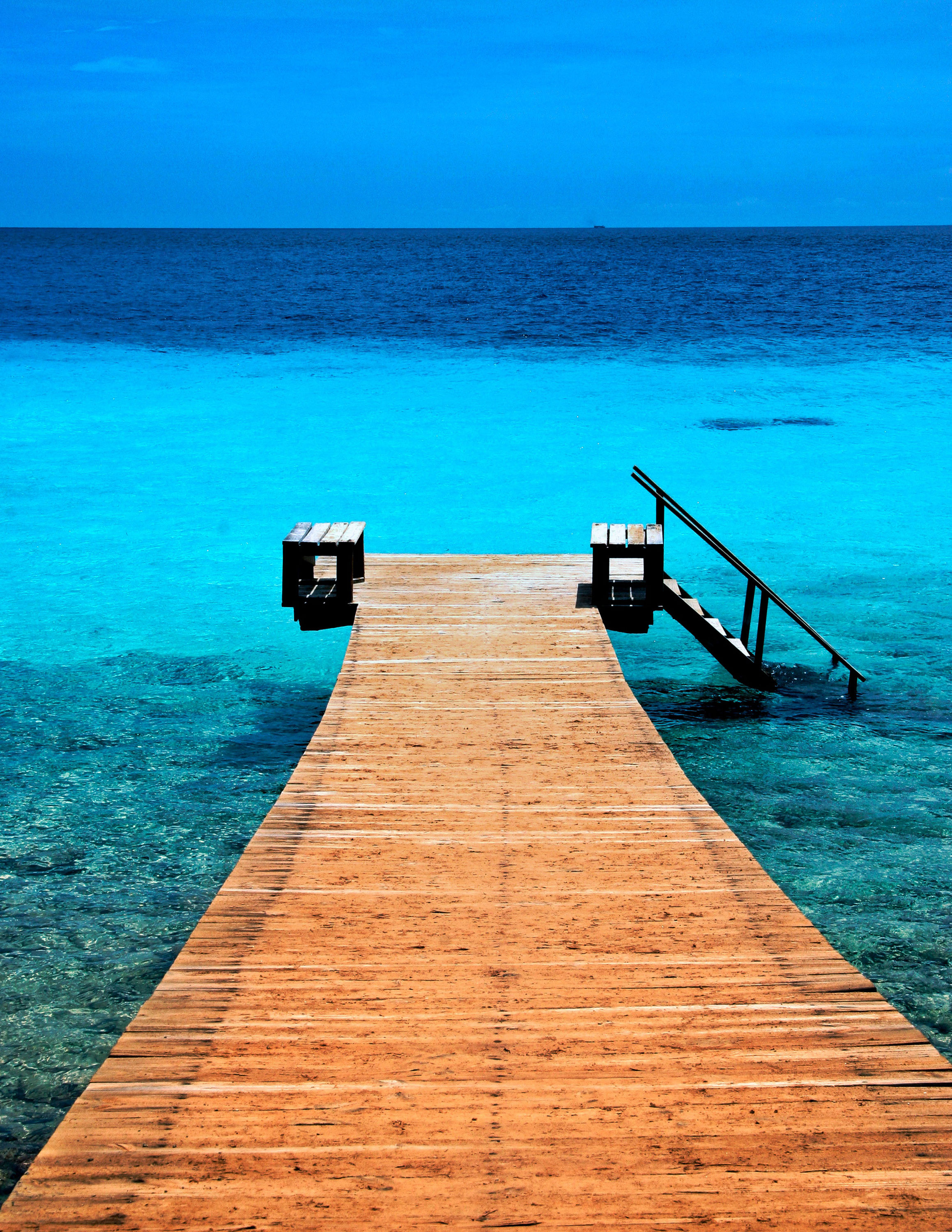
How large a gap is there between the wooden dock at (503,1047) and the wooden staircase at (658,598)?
3.68 meters

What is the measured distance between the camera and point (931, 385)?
4222 cm

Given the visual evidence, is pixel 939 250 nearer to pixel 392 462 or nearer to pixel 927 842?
pixel 392 462

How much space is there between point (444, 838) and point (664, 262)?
120 metres

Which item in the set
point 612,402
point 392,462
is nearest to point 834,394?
point 612,402

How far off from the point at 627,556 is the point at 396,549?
42.5ft

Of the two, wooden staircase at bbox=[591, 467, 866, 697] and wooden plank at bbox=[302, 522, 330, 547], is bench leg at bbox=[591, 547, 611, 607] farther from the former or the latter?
wooden plank at bbox=[302, 522, 330, 547]

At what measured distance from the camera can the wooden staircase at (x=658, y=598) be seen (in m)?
10.7

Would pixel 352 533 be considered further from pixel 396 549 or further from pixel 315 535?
pixel 396 549

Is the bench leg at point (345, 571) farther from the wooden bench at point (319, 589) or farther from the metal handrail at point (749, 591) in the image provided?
the metal handrail at point (749, 591)

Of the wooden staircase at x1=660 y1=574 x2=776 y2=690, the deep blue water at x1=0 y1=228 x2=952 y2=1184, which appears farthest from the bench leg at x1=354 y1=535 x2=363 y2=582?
the wooden staircase at x1=660 y1=574 x2=776 y2=690

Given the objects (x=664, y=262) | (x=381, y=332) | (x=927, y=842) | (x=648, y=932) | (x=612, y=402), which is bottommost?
(x=927, y=842)

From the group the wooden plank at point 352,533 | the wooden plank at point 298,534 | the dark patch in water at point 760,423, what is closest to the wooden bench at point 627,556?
the wooden plank at point 352,533

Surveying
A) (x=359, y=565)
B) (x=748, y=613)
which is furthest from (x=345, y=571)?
(x=748, y=613)

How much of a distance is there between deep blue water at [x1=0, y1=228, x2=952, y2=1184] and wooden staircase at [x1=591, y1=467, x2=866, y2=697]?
722mm
